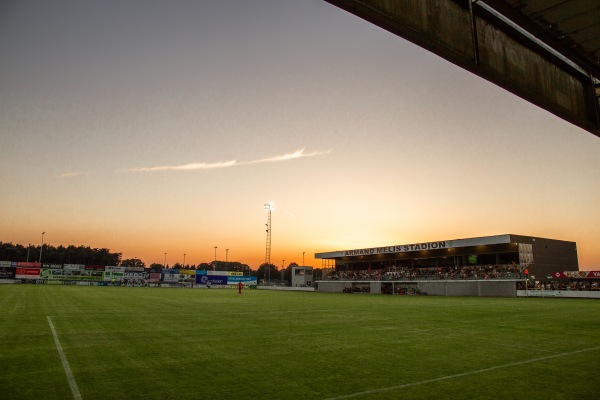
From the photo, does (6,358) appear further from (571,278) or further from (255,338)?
(571,278)

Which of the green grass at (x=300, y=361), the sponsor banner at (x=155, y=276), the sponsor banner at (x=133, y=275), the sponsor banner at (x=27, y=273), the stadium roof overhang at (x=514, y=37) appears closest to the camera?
the stadium roof overhang at (x=514, y=37)

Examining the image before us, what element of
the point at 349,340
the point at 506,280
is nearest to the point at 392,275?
the point at 506,280

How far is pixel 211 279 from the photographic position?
10425 cm

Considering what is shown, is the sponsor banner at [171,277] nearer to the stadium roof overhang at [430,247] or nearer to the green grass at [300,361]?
the stadium roof overhang at [430,247]

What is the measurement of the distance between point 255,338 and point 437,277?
161ft

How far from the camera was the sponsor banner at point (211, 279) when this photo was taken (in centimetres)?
10269

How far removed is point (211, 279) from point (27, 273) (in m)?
43.8

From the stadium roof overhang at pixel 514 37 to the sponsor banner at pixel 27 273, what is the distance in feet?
368

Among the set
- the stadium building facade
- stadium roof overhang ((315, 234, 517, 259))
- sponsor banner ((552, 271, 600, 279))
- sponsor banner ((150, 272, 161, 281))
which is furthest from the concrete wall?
sponsor banner ((150, 272, 161, 281))

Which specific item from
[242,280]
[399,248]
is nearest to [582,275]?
[399,248]

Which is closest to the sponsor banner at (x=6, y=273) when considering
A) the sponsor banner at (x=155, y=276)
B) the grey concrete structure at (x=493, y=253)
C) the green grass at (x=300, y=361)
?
the sponsor banner at (x=155, y=276)

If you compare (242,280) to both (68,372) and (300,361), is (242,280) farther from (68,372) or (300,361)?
(68,372)

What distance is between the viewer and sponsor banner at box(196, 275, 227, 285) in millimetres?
102688

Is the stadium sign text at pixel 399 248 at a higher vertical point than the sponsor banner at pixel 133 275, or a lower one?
higher
